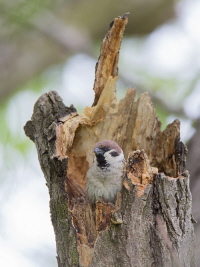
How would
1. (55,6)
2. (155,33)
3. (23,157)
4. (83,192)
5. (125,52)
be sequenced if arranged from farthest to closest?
(125,52) < (155,33) < (55,6) < (23,157) < (83,192)

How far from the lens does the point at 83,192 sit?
433cm

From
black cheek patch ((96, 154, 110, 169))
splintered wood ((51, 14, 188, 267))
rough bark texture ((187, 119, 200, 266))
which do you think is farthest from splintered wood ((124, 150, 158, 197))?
rough bark texture ((187, 119, 200, 266))

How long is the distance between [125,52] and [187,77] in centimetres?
160

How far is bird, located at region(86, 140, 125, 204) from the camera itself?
4281 millimetres

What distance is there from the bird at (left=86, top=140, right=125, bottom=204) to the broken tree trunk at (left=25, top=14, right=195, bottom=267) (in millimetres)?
134

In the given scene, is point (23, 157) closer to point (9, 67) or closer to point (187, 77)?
point (9, 67)

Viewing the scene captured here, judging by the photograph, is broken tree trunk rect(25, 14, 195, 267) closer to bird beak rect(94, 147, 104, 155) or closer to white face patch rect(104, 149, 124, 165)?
bird beak rect(94, 147, 104, 155)

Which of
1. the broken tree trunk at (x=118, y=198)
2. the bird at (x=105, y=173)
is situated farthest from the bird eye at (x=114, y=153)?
the broken tree trunk at (x=118, y=198)

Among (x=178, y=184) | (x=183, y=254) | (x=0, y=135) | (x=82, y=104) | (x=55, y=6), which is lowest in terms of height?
(x=183, y=254)

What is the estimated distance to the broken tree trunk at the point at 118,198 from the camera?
128 inches

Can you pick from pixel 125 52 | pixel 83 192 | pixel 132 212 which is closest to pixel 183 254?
pixel 132 212

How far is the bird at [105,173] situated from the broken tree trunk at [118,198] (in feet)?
0.44

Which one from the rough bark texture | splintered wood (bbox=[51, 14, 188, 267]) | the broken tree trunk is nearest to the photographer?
the broken tree trunk

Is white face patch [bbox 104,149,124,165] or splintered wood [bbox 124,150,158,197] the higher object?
white face patch [bbox 104,149,124,165]
